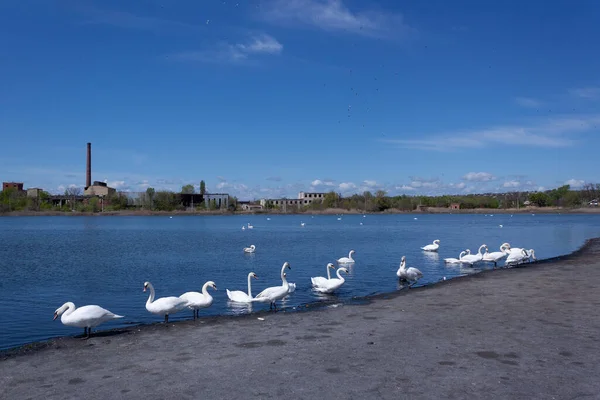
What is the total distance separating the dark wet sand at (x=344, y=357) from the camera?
7.55 metres

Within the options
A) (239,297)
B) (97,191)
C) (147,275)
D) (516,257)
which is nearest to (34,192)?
(97,191)

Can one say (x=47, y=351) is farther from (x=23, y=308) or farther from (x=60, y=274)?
(x=60, y=274)

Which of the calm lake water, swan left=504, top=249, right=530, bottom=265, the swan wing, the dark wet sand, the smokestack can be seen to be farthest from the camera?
the smokestack

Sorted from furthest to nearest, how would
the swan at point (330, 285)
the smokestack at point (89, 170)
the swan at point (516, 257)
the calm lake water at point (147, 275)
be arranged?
the smokestack at point (89, 170), the swan at point (516, 257), the swan at point (330, 285), the calm lake water at point (147, 275)

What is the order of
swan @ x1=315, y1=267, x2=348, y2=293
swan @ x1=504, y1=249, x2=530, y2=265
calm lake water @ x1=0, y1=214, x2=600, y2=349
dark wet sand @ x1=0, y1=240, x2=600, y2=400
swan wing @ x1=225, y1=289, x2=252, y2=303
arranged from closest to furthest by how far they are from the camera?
dark wet sand @ x1=0, y1=240, x2=600, y2=400 → calm lake water @ x1=0, y1=214, x2=600, y2=349 → swan wing @ x1=225, y1=289, x2=252, y2=303 → swan @ x1=315, y1=267, x2=348, y2=293 → swan @ x1=504, y1=249, x2=530, y2=265

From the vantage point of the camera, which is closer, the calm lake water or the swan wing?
the calm lake water

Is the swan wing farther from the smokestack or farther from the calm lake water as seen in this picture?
the smokestack

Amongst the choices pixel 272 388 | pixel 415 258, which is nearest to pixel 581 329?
pixel 272 388

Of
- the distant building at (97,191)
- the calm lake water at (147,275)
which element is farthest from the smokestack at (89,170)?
the calm lake water at (147,275)

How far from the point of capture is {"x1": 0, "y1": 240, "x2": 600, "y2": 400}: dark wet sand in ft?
24.8

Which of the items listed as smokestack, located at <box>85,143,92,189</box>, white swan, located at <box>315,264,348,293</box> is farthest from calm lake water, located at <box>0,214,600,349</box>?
smokestack, located at <box>85,143,92,189</box>

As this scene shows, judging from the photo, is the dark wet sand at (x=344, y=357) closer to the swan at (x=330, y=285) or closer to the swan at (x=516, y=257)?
the swan at (x=330, y=285)

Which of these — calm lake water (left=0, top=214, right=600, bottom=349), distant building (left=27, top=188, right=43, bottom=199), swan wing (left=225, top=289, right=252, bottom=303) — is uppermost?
distant building (left=27, top=188, right=43, bottom=199)

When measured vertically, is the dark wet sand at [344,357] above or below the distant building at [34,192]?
below
